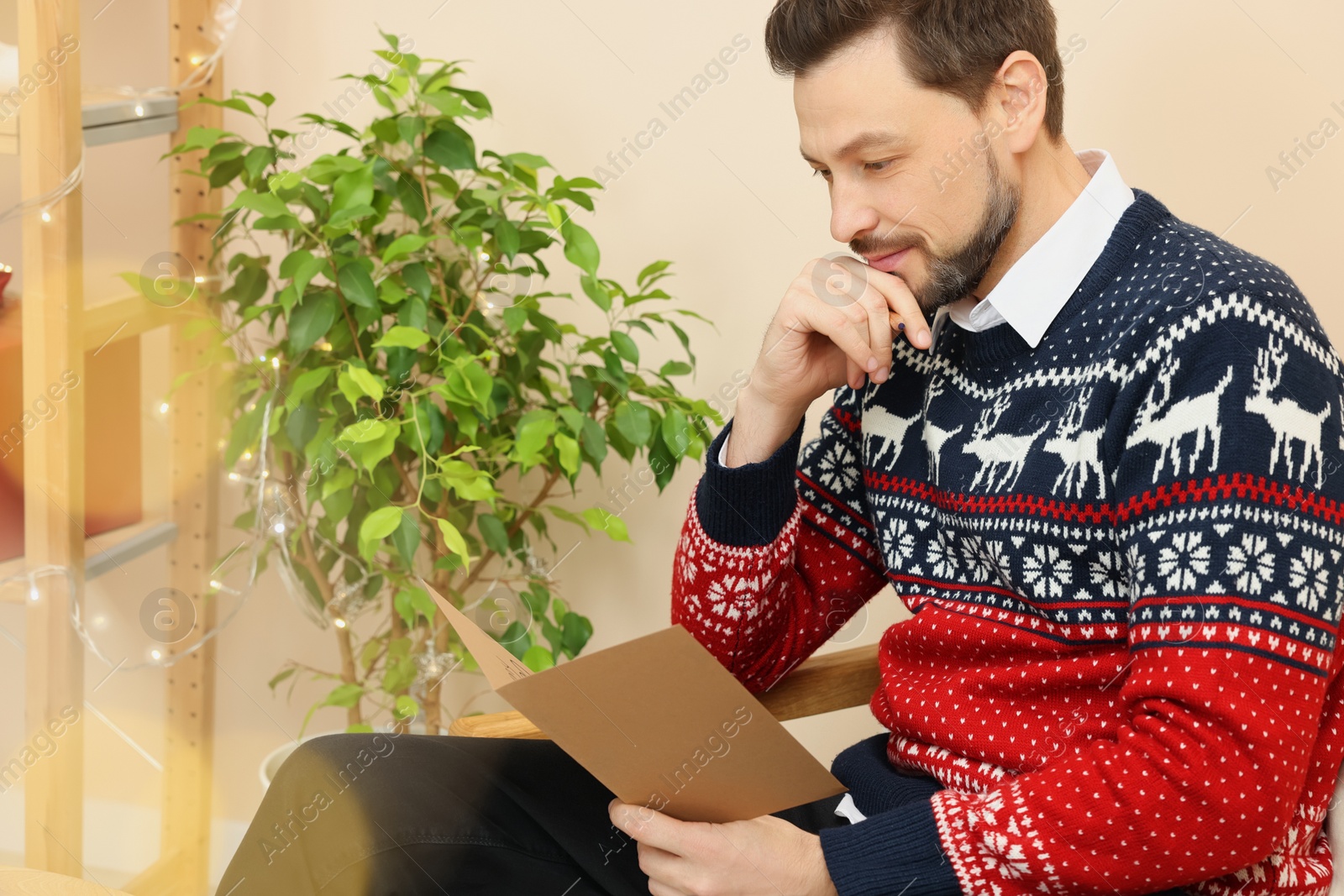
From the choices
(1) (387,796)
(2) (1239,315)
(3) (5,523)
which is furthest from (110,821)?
(2) (1239,315)

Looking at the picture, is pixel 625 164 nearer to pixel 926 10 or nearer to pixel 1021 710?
pixel 926 10

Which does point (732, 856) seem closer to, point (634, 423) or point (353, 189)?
point (634, 423)

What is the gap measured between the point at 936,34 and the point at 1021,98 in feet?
0.31

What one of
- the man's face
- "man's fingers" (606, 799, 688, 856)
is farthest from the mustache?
"man's fingers" (606, 799, 688, 856)

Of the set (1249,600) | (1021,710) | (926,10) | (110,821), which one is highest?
(926,10)

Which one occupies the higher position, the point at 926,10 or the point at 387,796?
the point at 926,10

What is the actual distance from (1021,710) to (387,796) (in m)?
0.51

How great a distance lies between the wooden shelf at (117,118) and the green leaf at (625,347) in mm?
667

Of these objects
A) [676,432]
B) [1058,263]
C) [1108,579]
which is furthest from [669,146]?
[1108,579]

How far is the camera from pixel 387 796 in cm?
91

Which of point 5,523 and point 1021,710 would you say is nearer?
point 1021,710

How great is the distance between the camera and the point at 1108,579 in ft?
2.77

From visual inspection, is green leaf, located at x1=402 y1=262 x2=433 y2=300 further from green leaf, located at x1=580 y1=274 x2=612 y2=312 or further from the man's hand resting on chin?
the man's hand resting on chin

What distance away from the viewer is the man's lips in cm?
96
